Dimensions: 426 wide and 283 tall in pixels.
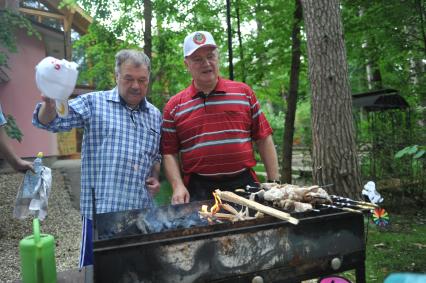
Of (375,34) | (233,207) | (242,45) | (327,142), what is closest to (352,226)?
(233,207)

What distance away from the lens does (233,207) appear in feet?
8.05

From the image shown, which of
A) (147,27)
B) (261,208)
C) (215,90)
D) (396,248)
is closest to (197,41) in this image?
(215,90)

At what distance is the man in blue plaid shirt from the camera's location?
8.59 feet

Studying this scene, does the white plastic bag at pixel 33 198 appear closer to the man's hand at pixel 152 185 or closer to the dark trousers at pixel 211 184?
the man's hand at pixel 152 185

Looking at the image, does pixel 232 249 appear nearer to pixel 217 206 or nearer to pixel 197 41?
pixel 217 206

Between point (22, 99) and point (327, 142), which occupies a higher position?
point (22, 99)

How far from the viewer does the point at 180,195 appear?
2803 millimetres

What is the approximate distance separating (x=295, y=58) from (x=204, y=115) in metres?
5.90

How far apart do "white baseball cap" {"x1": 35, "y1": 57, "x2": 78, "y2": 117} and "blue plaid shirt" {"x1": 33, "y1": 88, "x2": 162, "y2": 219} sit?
44 cm

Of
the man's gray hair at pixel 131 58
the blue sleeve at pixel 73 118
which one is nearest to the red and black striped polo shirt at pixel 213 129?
the man's gray hair at pixel 131 58

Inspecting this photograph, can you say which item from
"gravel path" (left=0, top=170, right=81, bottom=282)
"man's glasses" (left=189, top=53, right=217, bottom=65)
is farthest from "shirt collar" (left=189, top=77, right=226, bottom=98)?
"gravel path" (left=0, top=170, right=81, bottom=282)

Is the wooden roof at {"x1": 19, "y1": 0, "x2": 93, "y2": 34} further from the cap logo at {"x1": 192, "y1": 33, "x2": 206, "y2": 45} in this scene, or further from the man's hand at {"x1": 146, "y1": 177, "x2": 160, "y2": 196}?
the man's hand at {"x1": 146, "y1": 177, "x2": 160, "y2": 196}

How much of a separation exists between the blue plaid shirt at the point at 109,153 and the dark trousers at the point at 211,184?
399 mm

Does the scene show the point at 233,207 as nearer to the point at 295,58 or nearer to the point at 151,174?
the point at 151,174
